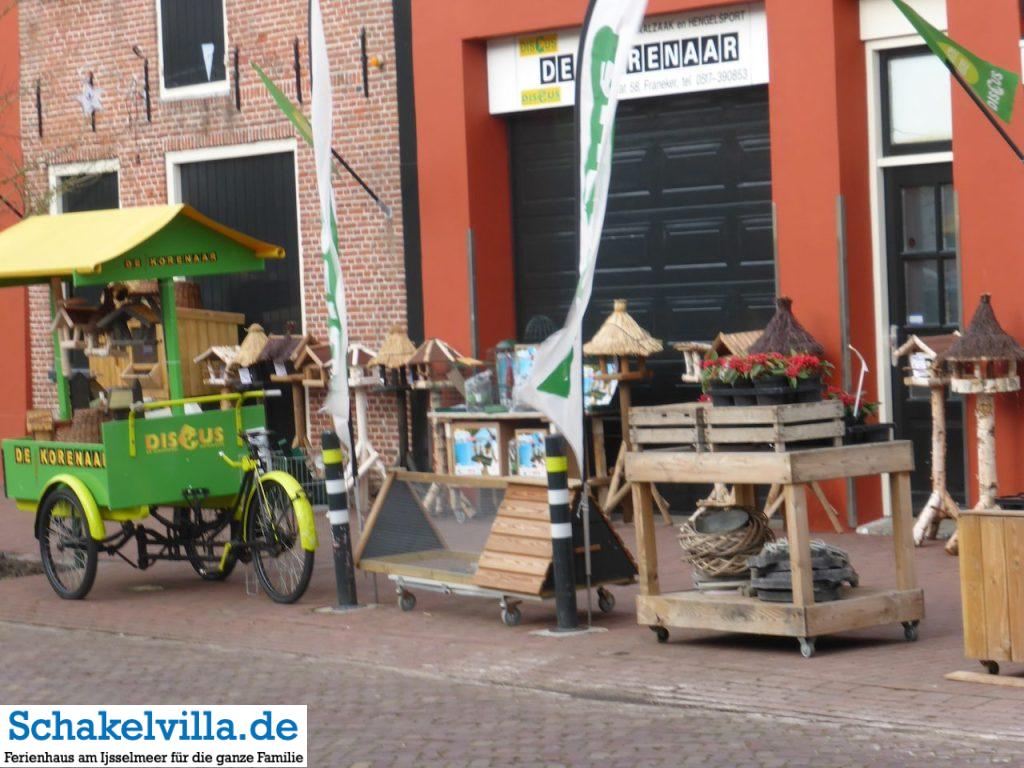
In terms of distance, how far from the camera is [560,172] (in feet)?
50.3

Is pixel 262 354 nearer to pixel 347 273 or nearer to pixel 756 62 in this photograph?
pixel 347 273

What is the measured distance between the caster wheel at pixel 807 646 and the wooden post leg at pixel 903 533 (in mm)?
695

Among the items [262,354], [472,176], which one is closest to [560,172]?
[472,176]

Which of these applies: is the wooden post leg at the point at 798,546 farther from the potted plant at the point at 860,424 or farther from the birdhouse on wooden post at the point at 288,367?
the birdhouse on wooden post at the point at 288,367

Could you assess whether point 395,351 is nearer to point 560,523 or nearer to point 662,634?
point 560,523

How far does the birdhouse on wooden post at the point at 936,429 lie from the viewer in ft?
39.6

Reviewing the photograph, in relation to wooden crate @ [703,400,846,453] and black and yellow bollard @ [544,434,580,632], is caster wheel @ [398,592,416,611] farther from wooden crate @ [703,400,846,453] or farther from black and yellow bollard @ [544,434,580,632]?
wooden crate @ [703,400,846,453]

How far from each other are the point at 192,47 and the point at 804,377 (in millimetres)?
10407

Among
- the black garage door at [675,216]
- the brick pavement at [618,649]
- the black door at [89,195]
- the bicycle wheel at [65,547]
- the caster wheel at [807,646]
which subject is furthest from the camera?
the black door at [89,195]

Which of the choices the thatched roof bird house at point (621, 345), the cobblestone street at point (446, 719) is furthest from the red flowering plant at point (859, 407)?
the cobblestone street at point (446, 719)

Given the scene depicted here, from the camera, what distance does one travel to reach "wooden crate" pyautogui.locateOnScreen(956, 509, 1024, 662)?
7785mm

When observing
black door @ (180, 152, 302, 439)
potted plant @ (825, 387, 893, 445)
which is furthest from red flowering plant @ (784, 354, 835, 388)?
black door @ (180, 152, 302, 439)

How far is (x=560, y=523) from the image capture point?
9.45 meters

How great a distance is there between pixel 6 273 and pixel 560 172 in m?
5.36
